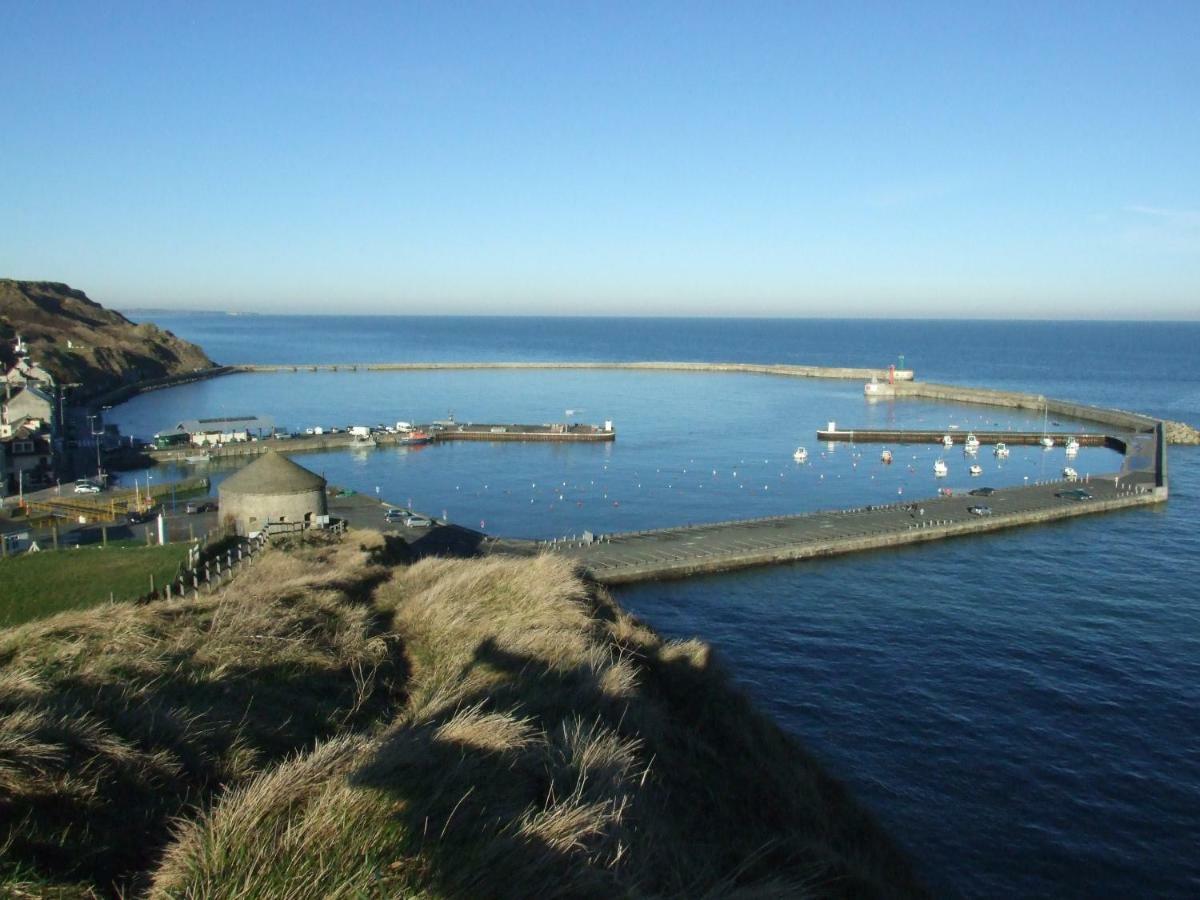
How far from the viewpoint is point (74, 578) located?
56.3 ft

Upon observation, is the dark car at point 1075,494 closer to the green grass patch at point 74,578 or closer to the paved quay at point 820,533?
the paved quay at point 820,533

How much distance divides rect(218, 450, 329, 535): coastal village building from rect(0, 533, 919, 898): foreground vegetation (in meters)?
9.84

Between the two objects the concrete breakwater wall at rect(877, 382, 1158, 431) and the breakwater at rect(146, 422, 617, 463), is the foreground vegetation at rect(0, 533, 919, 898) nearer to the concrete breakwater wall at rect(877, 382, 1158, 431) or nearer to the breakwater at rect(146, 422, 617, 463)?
the breakwater at rect(146, 422, 617, 463)

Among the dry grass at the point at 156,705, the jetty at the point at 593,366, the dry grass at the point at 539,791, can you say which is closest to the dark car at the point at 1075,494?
the dry grass at the point at 539,791

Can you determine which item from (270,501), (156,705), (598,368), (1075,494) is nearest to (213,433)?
(270,501)

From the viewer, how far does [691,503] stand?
151 ft

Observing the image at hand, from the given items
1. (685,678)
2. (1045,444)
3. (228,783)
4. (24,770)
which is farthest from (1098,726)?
(1045,444)

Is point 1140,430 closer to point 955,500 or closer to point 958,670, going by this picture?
point 955,500

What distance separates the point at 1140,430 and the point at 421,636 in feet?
234

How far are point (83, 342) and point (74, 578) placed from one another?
107368mm

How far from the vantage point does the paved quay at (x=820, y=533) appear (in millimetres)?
33344

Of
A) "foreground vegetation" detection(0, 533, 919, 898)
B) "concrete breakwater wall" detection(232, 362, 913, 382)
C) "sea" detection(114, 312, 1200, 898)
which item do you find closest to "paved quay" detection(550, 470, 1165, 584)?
"sea" detection(114, 312, 1200, 898)

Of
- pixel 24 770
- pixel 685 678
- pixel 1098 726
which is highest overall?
pixel 24 770

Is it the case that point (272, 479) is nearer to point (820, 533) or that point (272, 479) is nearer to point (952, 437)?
point (820, 533)
